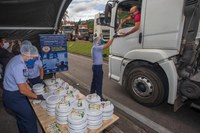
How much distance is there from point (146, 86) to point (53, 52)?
2.84m

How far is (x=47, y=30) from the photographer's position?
200 inches

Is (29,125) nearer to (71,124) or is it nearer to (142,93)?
(71,124)

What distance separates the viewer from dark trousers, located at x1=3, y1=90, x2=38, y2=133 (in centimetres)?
215

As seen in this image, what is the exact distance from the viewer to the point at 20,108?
2176 millimetres

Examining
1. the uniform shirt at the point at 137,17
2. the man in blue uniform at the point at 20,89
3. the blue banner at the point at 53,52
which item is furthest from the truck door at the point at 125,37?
the man in blue uniform at the point at 20,89

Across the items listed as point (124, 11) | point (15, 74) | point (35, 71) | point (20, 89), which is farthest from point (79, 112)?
point (124, 11)

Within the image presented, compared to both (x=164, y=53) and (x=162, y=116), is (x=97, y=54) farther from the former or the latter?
(x=162, y=116)

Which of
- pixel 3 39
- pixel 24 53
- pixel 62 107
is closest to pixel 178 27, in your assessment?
pixel 62 107

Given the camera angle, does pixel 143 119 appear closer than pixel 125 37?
Yes

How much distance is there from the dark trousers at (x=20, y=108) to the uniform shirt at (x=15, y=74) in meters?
0.11

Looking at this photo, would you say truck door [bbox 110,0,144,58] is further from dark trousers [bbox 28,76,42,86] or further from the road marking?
dark trousers [bbox 28,76,42,86]

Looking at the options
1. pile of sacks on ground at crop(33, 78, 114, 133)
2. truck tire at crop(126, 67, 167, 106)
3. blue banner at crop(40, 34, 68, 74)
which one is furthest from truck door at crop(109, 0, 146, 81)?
pile of sacks on ground at crop(33, 78, 114, 133)

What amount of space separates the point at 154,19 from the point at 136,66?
1212 millimetres

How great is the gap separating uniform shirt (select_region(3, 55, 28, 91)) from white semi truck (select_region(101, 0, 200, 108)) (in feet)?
8.62
